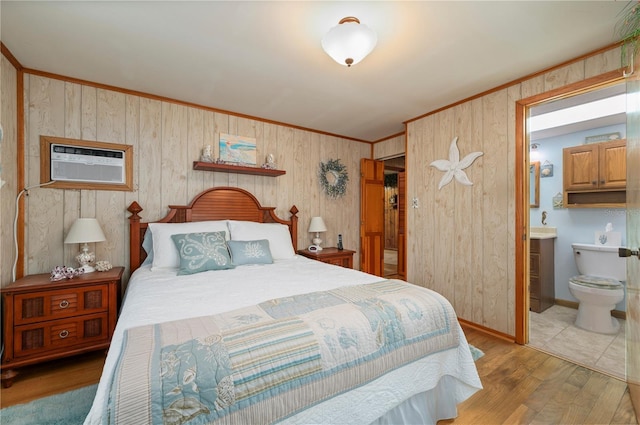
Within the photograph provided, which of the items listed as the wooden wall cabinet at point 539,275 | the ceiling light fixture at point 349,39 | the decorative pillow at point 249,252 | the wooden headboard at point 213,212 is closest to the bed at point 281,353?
the decorative pillow at point 249,252

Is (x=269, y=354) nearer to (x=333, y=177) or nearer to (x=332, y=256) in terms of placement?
(x=332, y=256)

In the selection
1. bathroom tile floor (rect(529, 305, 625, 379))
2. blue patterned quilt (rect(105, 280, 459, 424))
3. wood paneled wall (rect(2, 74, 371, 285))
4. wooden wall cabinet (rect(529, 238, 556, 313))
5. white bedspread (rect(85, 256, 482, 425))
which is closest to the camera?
blue patterned quilt (rect(105, 280, 459, 424))

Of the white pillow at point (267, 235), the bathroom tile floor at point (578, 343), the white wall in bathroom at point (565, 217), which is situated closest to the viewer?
the bathroom tile floor at point (578, 343)

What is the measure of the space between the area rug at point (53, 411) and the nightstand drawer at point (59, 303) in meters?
0.56

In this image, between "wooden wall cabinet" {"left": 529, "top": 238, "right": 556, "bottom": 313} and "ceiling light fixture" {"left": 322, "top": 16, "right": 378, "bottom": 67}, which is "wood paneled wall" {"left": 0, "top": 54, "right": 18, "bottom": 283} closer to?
"ceiling light fixture" {"left": 322, "top": 16, "right": 378, "bottom": 67}

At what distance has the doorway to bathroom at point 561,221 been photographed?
103 inches

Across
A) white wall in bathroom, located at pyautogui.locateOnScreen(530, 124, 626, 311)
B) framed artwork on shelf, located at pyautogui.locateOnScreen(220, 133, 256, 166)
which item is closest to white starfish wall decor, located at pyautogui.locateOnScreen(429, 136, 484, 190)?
white wall in bathroom, located at pyautogui.locateOnScreen(530, 124, 626, 311)

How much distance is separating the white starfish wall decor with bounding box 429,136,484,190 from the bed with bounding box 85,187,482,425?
1.74 m

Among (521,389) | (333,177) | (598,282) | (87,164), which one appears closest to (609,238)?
(598,282)

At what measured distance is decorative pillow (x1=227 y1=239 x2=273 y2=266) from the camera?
2.57 meters

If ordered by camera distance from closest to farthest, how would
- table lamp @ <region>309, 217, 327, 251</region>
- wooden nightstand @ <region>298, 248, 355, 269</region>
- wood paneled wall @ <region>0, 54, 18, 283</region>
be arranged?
wood paneled wall @ <region>0, 54, 18, 283</region> → wooden nightstand @ <region>298, 248, 355, 269</region> → table lamp @ <region>309, 217, 327, 251</region>

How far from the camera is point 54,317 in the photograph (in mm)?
2047

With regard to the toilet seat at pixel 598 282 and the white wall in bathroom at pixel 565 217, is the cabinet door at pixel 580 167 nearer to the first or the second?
the white wall in bathroom at pixel 565 217

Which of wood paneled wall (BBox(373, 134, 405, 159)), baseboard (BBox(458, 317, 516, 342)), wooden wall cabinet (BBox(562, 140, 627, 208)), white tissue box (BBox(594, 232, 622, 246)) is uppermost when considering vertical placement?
wood paneled wall (BBox(373, 134, 405, 159))
